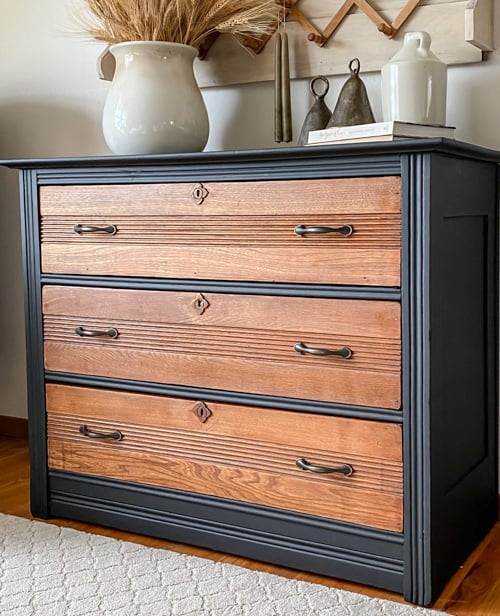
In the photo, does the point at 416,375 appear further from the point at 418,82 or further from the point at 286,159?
the point at 418,82

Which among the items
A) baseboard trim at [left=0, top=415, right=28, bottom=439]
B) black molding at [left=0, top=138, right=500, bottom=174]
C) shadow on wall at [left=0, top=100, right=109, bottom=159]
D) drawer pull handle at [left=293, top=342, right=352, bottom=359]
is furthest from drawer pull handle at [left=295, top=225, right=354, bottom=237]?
baseboard trim at [left=0, top=415, right=28, bottom=439]

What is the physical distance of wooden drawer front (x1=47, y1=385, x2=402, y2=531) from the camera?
1.78m

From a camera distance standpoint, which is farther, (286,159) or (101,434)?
(101,434)

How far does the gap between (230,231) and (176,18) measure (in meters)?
0.63

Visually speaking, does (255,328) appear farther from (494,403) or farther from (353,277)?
(494,403)

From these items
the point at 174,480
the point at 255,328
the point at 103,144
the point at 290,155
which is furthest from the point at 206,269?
the point at 103,144

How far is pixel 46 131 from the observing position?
9.27 ft

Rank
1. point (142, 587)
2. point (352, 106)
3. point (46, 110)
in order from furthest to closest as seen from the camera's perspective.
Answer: point (46, 110), point (352, 106), point (142, 587)

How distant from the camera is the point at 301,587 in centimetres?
181

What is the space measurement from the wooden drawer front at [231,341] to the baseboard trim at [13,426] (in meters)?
0.86

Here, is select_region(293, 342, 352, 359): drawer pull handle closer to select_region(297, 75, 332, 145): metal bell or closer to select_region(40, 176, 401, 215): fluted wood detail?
select_region(40, 176, 401, 215): fluted wood detail

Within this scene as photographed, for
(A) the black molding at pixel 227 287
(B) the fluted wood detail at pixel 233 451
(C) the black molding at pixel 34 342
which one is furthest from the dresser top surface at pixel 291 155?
(B) the fluted wood detail at pixel 233 451

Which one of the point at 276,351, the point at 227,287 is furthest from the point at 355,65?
the point at 276,351

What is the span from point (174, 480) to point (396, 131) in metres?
0.95
